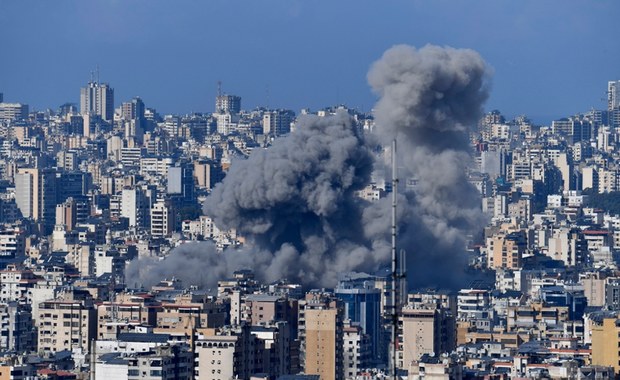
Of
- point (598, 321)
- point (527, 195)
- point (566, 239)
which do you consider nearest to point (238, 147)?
point (527, 195)

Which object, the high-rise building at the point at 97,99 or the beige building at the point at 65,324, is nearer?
the beige building at the point at 65,324

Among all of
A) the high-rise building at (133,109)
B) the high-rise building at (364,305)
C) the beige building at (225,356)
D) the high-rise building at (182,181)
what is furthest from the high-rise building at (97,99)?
the beige building at (225,356)

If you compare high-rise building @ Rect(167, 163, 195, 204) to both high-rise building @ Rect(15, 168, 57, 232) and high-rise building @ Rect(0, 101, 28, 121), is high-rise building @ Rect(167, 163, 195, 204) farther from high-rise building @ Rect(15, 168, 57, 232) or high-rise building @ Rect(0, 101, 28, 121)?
high-rise building @ Rect(0, 101, 28, 121)

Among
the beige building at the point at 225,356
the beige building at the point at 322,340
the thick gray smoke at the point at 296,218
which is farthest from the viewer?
the thick gray smoke at the point at 296,218

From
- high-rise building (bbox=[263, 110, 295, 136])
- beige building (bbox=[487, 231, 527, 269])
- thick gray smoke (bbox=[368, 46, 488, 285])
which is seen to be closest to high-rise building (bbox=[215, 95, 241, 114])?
high-rise building (bbox=[263, 110, 295, 136])

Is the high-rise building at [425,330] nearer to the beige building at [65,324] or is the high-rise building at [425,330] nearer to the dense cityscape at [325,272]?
the dense cityscape at [325,272]

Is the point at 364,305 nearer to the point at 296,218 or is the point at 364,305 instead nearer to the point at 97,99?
the point at 296,218
